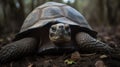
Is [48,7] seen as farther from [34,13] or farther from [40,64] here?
[40,64]

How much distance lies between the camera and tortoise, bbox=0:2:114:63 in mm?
4180

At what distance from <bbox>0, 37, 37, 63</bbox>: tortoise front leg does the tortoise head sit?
344mm

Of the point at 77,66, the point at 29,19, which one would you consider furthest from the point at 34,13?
the point at 77,66

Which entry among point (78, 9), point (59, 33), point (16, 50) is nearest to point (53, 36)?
point (59, 33)

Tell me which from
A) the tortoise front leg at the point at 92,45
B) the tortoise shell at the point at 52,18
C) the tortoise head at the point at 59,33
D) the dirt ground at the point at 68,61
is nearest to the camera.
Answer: the dirt ground at the point at 68,61

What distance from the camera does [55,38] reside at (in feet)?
13.6

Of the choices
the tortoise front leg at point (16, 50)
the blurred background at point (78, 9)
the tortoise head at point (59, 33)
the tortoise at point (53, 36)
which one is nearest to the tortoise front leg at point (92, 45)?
the tortoise at point (53, 36)

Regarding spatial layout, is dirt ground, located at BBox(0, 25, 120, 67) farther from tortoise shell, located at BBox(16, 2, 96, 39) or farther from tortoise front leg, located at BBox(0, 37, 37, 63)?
tortoise shell, located at BBox(16, 2, 96, 39)

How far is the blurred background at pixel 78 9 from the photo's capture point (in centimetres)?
890

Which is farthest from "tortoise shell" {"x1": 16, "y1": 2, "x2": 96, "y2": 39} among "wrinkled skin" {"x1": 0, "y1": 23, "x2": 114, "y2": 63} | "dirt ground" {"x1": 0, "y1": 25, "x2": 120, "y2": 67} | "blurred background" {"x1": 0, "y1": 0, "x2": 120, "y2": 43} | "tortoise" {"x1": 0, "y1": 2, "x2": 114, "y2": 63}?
"blurred background" {"x1": 0, "y1": 0, "x2": 120, "y2": 43}

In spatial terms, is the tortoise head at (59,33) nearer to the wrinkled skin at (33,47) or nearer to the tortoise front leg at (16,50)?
the wrinkled skin at (33,47)

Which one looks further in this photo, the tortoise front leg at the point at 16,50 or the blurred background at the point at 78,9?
the blurred background at the point at 78,9

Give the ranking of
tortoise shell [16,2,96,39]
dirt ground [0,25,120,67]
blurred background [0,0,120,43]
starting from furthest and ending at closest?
blurred background [0,0,120,43]
tortoise shell [16,2,96,39]
dirt ground [0,25,120,67]

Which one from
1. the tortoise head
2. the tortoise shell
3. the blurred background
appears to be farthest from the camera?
the blurred background
